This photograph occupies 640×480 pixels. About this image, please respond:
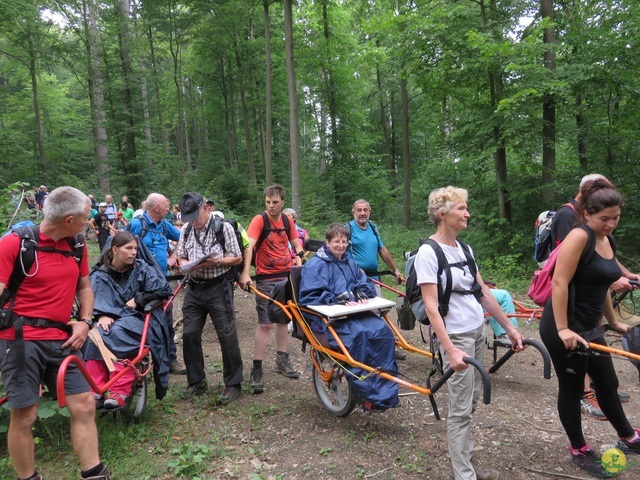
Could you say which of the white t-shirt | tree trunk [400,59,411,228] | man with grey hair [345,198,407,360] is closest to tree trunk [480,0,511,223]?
man with grey hair [345,198,407,360]

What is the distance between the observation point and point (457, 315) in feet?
9.29

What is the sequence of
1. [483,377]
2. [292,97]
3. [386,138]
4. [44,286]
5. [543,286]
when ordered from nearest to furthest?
[483,377] < [44,286] < [543,286] < [292,97] < [386,138]

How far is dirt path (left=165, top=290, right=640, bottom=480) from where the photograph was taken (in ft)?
10.5

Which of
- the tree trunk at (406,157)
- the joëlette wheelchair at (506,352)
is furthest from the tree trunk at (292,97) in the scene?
the joëlette wheelchair at (506,352)

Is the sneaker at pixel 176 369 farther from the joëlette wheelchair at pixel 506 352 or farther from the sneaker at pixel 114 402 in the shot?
the joëlette wheelchair at pixel 506 352

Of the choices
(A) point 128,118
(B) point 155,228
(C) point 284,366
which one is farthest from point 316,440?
(A) point 128,118

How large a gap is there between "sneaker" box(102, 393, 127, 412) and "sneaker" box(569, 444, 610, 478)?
3516 millimetres

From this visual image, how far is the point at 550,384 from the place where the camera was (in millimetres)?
4801

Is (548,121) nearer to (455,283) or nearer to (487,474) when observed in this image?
(455,283)

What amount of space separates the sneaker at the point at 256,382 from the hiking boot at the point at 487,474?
236 cm

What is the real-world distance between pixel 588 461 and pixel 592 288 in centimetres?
132

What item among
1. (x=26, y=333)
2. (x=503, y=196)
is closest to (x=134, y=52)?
(x=503, y=196)

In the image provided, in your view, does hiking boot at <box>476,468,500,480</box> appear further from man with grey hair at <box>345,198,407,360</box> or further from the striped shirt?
the striped shirt

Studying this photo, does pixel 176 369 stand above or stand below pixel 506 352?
below
